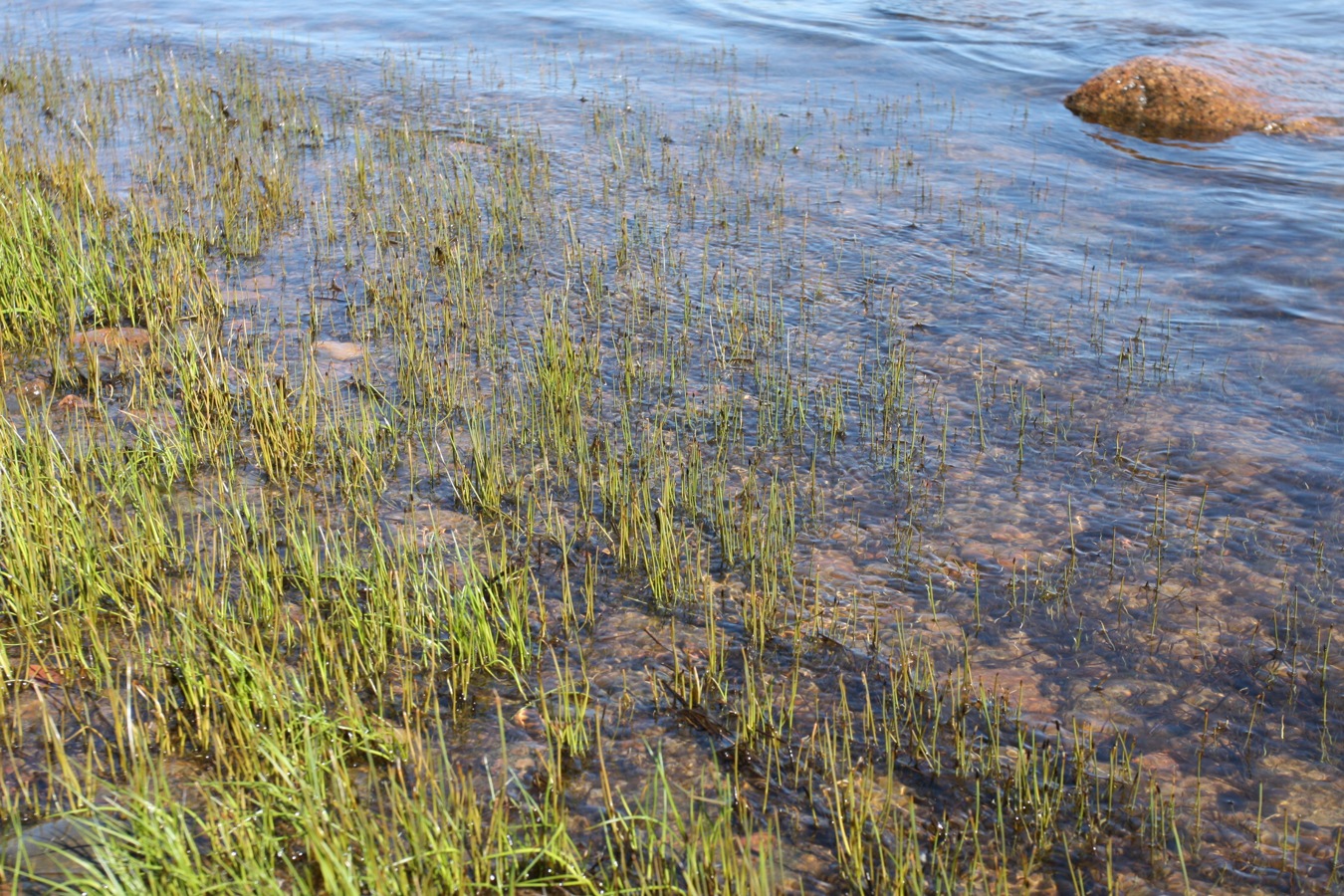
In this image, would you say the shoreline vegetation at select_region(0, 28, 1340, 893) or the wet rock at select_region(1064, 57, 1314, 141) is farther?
the wet rock at select_region(1064, 57, 1314, 141)

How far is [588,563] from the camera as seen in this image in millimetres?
4801

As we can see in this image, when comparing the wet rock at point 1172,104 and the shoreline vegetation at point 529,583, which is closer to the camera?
the shoreline vegetation at point 529,583

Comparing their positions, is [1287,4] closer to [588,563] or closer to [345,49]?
[345,49]

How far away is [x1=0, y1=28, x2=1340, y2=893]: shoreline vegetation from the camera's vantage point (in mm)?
3432

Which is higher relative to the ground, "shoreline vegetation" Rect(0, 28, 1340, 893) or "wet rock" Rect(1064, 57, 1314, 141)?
"wet rock" Rect(1064, 57, 1314, 141)

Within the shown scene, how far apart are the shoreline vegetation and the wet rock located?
188 inches

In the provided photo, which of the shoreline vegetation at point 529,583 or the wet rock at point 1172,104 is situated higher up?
the wet rock at point 1172,104

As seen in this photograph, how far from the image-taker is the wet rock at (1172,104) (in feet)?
40.8

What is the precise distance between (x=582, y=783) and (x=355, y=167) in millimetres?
7924

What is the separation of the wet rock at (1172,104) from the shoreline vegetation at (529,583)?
477 centimetres

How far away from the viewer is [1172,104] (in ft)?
41.4

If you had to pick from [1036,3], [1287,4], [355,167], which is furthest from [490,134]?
[1287,4]

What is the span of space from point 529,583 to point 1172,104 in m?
10.9

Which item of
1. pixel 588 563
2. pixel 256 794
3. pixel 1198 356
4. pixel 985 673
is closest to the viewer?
pixel 256 794
